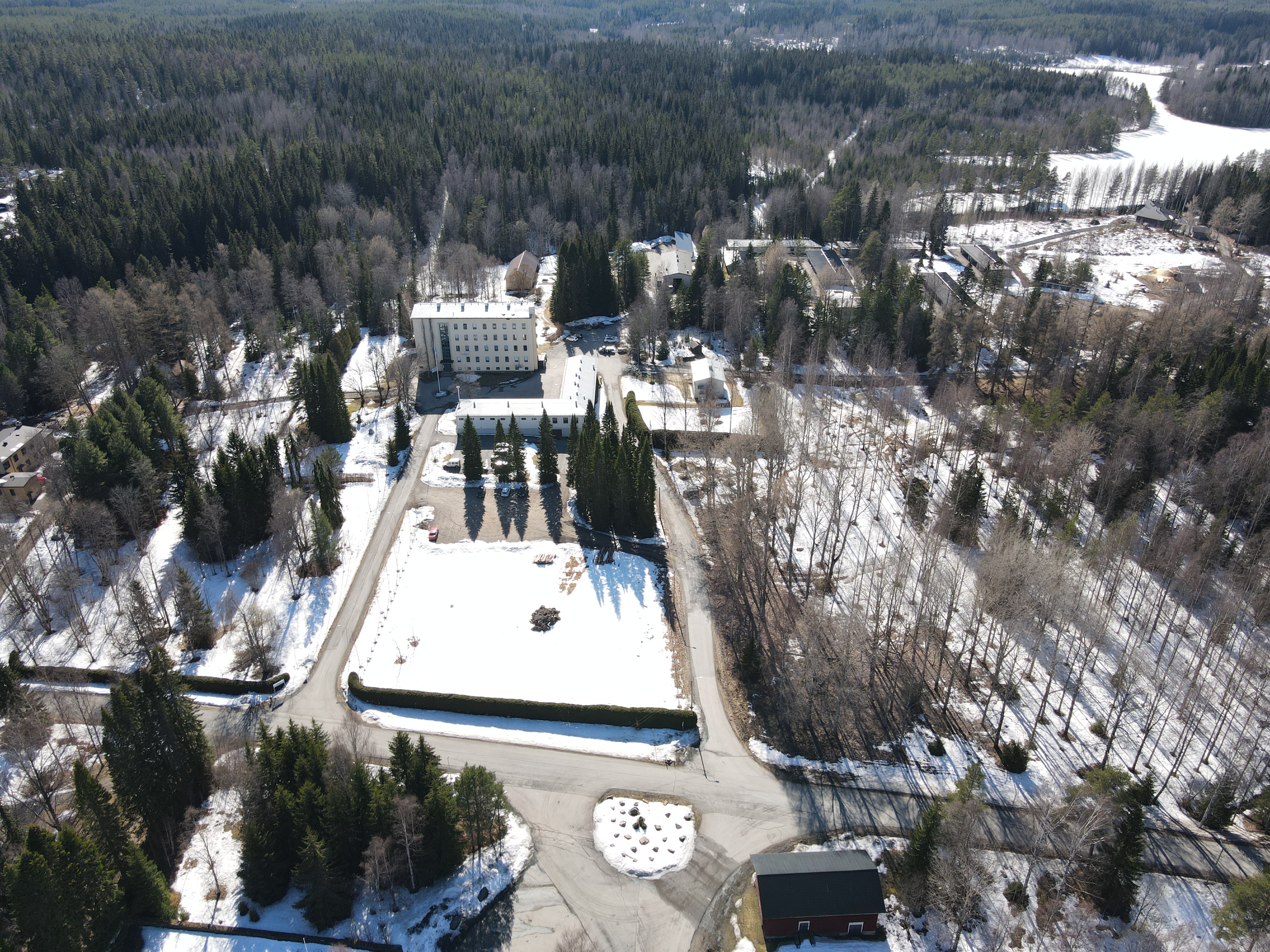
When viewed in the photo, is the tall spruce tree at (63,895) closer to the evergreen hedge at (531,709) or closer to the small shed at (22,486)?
the evergreen hedge at (531,709)

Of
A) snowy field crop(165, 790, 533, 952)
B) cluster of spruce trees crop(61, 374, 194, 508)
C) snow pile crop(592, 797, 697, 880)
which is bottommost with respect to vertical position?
snowy field crop(165, 790, 533, 952)

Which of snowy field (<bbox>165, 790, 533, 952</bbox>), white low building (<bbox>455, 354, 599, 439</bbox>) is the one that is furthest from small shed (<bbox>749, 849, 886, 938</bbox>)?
white low building (<bbox>455, 354, 599, 439</bbox>)

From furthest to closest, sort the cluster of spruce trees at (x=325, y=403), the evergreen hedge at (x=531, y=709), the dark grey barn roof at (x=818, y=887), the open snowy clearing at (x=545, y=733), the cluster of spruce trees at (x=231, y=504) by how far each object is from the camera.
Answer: the cluster of spruce trees at (x=325, y=403)
the cluster of spruce trees at (x=231, y=504)
the evergreen hedge at (x=531, y=709)
the open snowy clearing at (x=545, y=733)
the dark grey barn roof at (x=818, y=887)

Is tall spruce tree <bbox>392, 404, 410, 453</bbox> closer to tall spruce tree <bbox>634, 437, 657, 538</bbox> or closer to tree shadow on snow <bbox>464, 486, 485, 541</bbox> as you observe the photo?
tree shadow on snow <bbox>464, 486, 485, 541</bbox>

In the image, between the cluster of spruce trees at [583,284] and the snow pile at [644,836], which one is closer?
the snow pile at [644,836]

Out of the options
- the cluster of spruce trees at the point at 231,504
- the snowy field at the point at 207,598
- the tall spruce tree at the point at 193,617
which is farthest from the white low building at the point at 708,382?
the tall spruce tree at the point at 193,617

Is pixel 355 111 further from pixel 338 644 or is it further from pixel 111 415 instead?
pixel 338 644
